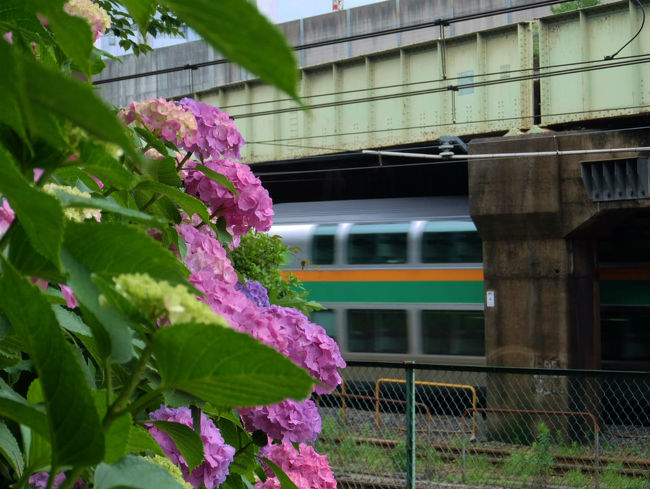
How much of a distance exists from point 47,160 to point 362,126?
1306 cm

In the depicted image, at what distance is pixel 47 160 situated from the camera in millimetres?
565

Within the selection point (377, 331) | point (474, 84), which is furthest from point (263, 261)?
point (377, 331)

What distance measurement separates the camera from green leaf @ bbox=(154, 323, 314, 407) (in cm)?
46

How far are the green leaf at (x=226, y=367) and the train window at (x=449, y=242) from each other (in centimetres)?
1180

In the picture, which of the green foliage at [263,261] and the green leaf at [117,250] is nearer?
the green leaf at [117,250]

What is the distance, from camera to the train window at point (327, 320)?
1308cm

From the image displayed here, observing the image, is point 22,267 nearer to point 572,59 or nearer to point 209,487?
point 209,487

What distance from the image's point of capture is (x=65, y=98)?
0.34 meters

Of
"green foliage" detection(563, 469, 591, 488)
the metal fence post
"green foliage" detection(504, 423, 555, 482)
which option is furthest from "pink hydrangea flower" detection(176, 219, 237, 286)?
"green foliage" detection(563, 469, 591, 488)

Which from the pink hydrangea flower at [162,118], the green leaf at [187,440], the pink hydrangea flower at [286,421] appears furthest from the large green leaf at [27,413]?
the pink hydrangea flower at [162,118]

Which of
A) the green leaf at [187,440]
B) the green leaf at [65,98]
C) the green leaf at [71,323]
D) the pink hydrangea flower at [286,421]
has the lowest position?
the pink hydrangea flower at [286,421]

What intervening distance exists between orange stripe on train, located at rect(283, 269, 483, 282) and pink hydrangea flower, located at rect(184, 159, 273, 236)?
35.0 feet

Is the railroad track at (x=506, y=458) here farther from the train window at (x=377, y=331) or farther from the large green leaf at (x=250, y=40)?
the large green leaf at (x=250, y=40)

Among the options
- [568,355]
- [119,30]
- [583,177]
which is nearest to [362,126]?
[583,177]
